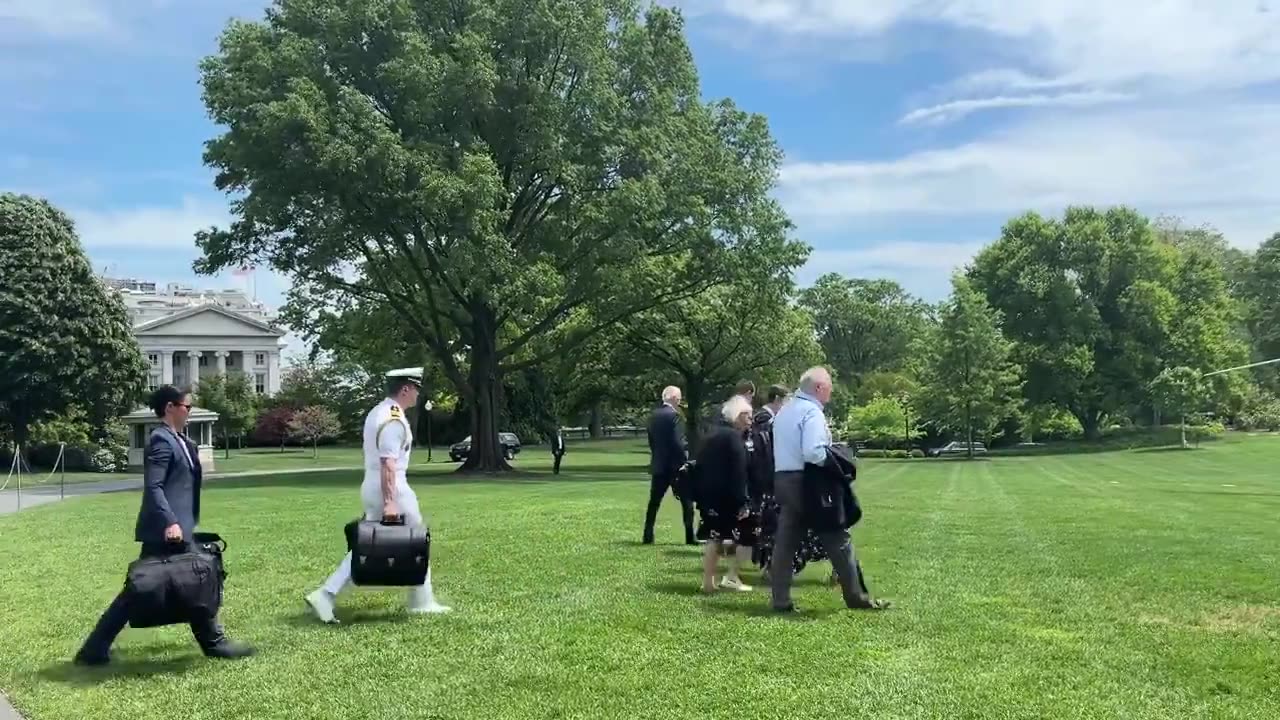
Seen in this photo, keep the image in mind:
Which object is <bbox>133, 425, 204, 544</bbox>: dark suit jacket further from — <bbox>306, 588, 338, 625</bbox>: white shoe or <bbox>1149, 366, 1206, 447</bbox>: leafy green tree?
<bbox>1149, 366, 1206, 447</bbox>: leafy green tree

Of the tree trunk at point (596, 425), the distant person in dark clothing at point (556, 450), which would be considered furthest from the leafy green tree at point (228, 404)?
the distant person in dark clothing at point (556, 450)

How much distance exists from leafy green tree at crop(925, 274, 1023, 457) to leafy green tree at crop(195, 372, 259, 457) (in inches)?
1893

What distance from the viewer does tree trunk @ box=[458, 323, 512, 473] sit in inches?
1587

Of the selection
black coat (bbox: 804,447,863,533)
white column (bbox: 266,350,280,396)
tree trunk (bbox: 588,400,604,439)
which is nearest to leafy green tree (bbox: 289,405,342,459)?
tree trunk (bbox: 588,400,604,439)

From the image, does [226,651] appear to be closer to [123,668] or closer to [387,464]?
[123,668]

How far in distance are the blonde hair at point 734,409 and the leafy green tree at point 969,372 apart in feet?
177

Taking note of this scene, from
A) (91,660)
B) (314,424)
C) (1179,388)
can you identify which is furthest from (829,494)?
(314,424)

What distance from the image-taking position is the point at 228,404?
269 feet

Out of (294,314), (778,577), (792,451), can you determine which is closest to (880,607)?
(778,577)

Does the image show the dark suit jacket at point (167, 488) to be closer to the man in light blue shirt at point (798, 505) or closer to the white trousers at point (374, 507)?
the white trousers at point (374, 507)

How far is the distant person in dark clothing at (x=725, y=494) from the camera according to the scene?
10219 millimetres

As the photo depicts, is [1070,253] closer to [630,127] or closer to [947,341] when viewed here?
[947,341]

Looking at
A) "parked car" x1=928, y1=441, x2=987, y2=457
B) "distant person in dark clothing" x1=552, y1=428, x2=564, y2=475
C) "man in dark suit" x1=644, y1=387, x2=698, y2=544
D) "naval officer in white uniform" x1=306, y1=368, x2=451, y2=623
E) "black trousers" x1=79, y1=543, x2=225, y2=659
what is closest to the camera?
"black trousers" x1=79, y1=543, x2=225, y2=659

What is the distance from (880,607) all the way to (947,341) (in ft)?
187
